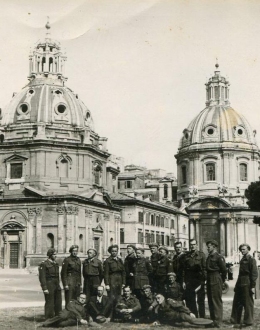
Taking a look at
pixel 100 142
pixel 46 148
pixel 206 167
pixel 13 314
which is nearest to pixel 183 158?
pixel 206 167

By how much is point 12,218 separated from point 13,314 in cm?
3607

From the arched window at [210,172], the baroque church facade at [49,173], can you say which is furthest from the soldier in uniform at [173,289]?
the arched window at [210,172]

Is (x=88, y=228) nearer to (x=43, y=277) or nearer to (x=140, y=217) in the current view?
(x=140, y=217)

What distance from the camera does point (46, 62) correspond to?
2403 inches

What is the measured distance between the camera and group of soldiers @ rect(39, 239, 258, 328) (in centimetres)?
1550

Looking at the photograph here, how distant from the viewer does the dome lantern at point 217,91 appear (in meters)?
82.1

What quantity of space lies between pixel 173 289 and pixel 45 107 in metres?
43.7

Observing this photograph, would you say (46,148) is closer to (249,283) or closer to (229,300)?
(229,300)

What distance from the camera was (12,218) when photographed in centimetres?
5334

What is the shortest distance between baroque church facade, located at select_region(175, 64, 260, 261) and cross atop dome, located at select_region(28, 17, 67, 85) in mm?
24981

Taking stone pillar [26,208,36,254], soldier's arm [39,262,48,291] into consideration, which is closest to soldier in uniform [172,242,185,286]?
soldier's arm [39,262,48,291]

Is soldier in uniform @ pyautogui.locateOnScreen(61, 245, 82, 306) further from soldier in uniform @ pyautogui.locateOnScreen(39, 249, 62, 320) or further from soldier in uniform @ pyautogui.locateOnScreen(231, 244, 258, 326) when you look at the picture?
soldier in uniform @ pyautogui.locateOnScreen(231, 244, 258, 326)

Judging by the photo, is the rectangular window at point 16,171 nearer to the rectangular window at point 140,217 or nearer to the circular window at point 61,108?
the circular window at point 61,108

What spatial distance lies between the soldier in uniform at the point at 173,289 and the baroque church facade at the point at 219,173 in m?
58.2
